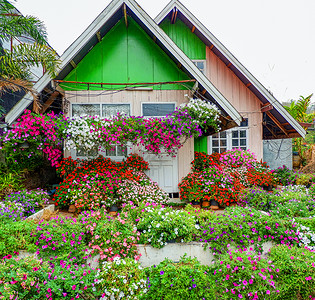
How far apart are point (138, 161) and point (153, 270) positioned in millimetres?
3637

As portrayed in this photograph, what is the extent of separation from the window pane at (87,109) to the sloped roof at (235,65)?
4.29 m

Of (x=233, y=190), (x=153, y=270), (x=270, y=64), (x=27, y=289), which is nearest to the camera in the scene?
(x=27, y=289)

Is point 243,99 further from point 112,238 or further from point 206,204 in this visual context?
point 112,238

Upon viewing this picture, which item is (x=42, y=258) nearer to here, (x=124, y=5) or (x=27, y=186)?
Result: (x=27, y=186)

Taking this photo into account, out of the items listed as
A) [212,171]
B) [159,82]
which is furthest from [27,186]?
[212,171]

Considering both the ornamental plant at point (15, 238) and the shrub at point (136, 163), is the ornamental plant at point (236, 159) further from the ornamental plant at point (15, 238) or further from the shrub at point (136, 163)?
the ornamental plant at point (15, 238)

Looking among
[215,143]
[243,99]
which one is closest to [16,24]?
[215,143]

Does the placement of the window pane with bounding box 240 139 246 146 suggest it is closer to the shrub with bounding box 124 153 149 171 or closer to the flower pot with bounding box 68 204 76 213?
the shrub with bounding box 124 153 149 171

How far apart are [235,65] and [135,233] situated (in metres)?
6.93

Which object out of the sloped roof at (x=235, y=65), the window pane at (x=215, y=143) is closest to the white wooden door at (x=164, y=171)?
the window pane at (x=215, y=143)

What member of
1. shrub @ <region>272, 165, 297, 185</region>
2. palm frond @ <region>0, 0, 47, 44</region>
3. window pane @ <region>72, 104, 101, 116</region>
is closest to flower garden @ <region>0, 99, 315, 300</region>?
window pane @ <region>72, 104, 101, 116</region>

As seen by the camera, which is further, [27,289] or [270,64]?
[270,64]

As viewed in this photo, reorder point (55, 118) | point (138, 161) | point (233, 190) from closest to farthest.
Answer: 1. point (55, 118)
2. point (233, 190)
3. point (138, 161)

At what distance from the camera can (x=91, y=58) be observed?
6.64m
